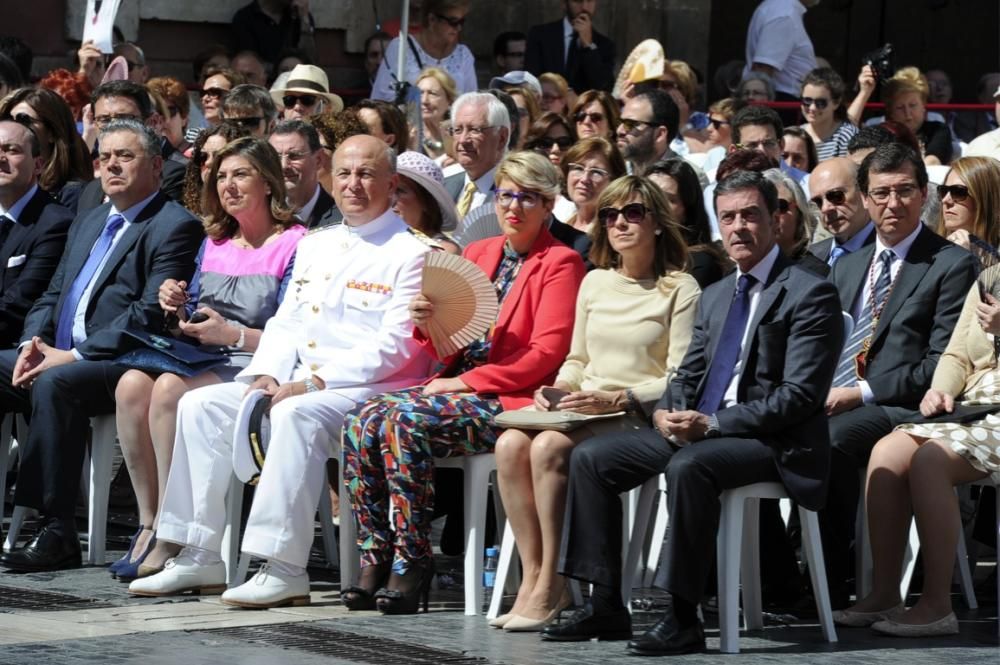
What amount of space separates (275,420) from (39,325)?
1815 millimetres

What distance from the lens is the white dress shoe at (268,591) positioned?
781 centimetres

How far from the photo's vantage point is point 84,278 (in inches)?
360

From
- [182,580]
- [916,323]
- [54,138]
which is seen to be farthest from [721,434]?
[54,138]

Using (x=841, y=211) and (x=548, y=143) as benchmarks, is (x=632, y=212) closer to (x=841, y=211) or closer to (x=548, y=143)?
(x=841, y=211)

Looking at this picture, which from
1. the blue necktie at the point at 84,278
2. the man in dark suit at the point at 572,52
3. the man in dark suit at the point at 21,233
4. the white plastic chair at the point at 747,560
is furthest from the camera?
the man in dark suit at the point at 572,52

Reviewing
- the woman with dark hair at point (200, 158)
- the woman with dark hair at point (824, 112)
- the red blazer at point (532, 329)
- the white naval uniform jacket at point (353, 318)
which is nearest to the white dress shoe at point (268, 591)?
the white naval uniform jacket at point (353, 318)

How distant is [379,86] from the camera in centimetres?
1423

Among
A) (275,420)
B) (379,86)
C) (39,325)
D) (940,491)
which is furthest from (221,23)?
(940,491)

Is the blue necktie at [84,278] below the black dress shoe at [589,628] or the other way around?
the other way around

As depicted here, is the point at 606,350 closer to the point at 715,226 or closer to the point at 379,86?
the point at 715,226

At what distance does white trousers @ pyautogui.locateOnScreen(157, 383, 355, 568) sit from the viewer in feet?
25.8

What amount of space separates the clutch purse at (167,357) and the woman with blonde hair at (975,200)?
3.15m

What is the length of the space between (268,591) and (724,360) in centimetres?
198

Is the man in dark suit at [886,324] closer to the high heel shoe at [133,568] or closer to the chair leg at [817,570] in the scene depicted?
the chair leg at [817,570]
